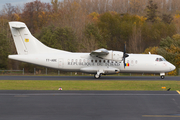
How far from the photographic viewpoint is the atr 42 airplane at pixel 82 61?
3050cm

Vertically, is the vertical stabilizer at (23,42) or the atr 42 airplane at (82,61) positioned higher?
the vertical stabilizer at (23,42)
